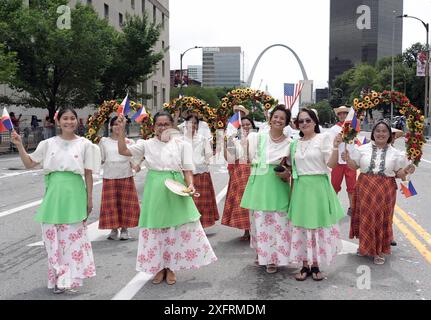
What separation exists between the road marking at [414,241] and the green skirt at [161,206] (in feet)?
10.4

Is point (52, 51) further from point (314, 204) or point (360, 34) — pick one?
point (360, 34)

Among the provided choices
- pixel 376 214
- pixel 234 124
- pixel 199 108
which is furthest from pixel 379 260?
pixel 199 108

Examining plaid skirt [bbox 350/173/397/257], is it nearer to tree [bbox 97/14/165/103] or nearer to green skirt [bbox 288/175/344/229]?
green skirt [bbox 288/175/344/229]

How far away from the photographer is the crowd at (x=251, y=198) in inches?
194

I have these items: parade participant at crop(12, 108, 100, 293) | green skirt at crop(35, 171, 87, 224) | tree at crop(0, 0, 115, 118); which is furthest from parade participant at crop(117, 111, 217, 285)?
tree at crop(0, 0, 115, 118)

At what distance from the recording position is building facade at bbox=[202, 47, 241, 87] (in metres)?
137

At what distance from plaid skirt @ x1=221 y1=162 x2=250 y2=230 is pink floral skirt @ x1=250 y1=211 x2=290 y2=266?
1.67 meters

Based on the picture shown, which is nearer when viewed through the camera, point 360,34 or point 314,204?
point 314,204

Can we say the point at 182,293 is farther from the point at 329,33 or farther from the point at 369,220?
the point at 329,33

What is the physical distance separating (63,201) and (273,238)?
2280 mm

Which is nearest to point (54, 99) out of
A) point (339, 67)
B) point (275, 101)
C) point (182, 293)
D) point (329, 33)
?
point (275, 101)

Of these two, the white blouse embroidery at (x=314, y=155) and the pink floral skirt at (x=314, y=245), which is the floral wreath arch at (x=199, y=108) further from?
the pink floral skirt at (x=314, y=245)

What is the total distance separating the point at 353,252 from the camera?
653 centimetres

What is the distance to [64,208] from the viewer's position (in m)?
4.88
